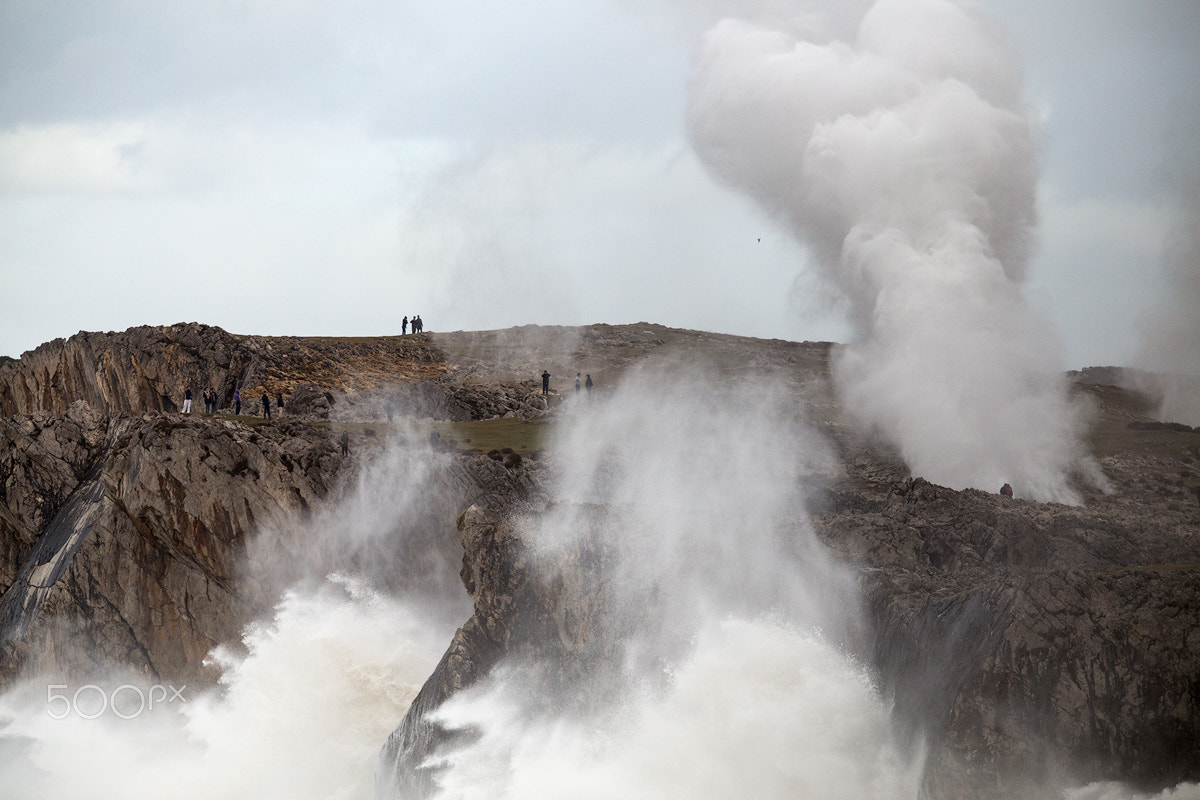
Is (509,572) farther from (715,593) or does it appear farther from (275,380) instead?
(275,380)

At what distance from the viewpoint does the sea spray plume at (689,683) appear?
73.7 ft

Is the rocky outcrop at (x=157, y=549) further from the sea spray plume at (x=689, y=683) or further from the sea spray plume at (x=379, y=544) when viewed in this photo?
the sea spray plume at (x=689, y=683)

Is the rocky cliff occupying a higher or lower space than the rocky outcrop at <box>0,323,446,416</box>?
lower

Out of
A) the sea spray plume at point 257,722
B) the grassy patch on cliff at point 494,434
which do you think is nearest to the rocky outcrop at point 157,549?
the sea spray plume at point 257,722

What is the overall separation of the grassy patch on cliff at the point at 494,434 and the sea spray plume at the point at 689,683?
13474 mm

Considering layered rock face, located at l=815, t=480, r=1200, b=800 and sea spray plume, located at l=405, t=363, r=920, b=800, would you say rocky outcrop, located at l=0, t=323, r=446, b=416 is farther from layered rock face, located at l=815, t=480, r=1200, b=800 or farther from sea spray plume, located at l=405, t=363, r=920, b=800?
layered rock face, located at l=815, t=480, r=1200, b=800

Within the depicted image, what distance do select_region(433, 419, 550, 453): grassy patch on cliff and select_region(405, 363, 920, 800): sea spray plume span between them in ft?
44.2

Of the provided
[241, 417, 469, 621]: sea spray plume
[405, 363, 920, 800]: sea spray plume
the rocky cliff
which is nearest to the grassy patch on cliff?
the rocky cliff

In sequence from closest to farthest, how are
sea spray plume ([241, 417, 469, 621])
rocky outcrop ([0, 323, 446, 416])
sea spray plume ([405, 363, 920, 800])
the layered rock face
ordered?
the layered rock face < sea spray plume ([405, 363, 920, 800]) < sea spray plume ([241, 417, 469, 621]) < rocky outcrop ([0, 323, 446, 416])

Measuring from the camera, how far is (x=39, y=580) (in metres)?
35.2

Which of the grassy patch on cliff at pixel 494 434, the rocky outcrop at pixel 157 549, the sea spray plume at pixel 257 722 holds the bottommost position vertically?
the sea spray plume at pixel 257 722

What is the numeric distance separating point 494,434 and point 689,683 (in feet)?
72.9

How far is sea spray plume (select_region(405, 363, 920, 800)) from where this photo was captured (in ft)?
73.7

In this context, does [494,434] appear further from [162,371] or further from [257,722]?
[162,371]
